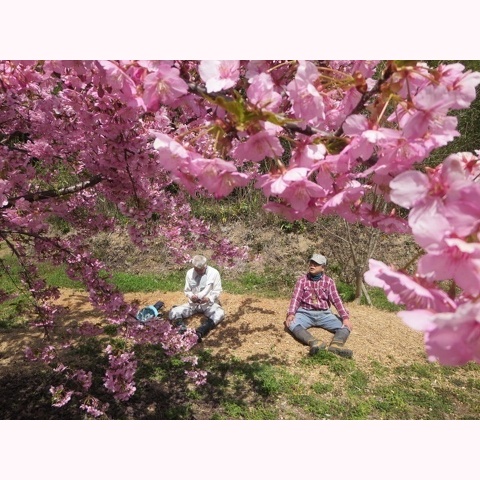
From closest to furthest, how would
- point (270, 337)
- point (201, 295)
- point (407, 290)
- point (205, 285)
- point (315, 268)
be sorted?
point (407, 290)
point (270, 337)
point (315, 268)
point (201, 295)
point (205, 285)

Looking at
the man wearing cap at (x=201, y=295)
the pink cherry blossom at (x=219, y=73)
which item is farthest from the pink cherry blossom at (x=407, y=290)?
Answer: the man wearing cap at (x=201, y=295)

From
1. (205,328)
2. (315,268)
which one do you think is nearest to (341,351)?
(315,268)

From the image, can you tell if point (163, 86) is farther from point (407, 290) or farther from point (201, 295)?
point (201, 295)

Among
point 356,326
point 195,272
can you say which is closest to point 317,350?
point 356,326

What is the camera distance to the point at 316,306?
4535 mm

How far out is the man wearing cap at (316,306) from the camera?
439 cm

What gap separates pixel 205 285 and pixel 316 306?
1.41 metres

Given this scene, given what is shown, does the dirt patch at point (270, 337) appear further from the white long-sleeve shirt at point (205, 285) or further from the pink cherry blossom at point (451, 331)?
the pink cherry blossom at point (451, 331)

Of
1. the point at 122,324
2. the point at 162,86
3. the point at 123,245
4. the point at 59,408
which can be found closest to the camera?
the point at 162,86

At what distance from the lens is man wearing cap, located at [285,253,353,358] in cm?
439

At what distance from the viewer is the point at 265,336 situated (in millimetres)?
4371

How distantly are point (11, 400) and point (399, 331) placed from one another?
4097 millimetres

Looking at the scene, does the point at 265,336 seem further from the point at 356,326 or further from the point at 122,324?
the point at 122,324

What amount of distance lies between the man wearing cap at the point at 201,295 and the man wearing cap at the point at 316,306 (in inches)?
36.5
